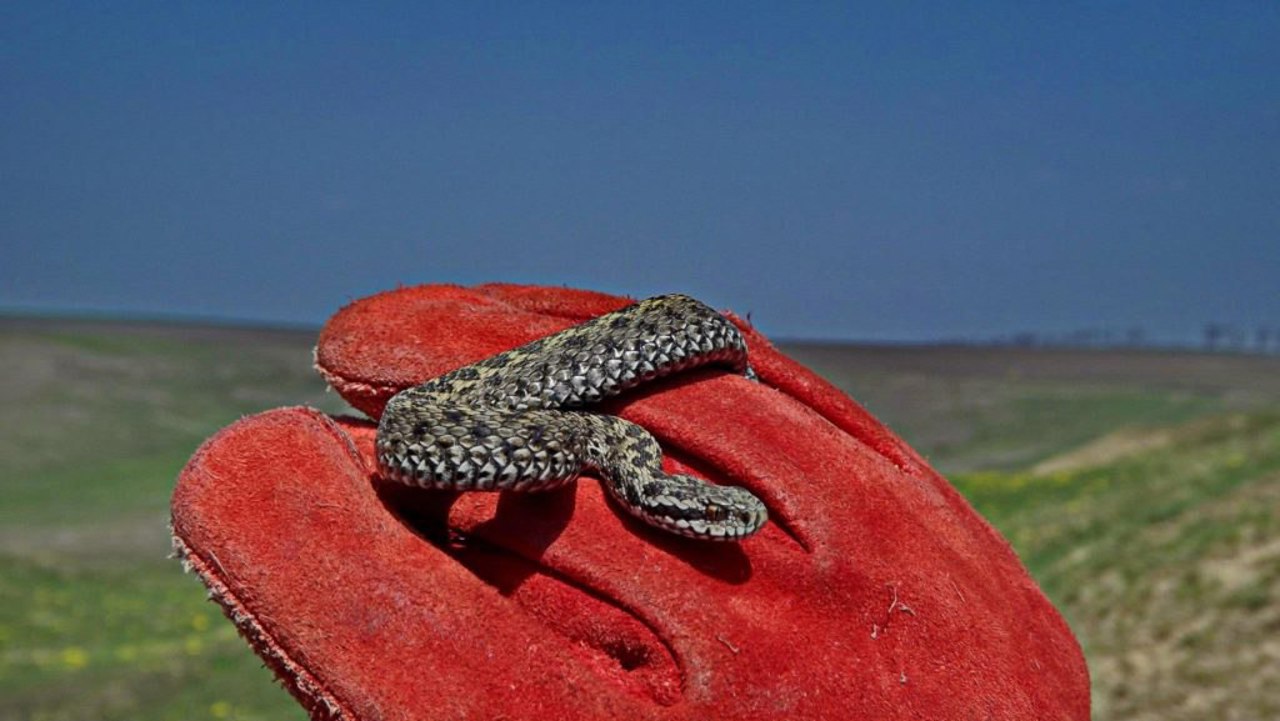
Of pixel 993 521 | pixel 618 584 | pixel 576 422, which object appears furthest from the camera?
pixel 993 521

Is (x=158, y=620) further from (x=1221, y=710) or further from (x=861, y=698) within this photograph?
(x=861, y=698)

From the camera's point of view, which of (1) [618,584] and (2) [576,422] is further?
(2) [576,422]

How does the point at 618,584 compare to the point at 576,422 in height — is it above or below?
below

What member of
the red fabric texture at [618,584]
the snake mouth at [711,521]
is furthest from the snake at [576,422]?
the red fabric texture at [618,584]

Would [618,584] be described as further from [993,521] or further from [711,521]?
[993,521]

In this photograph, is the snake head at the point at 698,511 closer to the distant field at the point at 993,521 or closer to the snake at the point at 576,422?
the snake at the point at 576,422

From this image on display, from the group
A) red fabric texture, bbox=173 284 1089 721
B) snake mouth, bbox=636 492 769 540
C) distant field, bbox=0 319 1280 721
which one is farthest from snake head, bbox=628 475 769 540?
distant field, bbox=0 319 1280 721

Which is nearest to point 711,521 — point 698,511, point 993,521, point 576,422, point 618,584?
point 698,511

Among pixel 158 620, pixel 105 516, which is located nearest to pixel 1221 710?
Result: pixel 158 620
